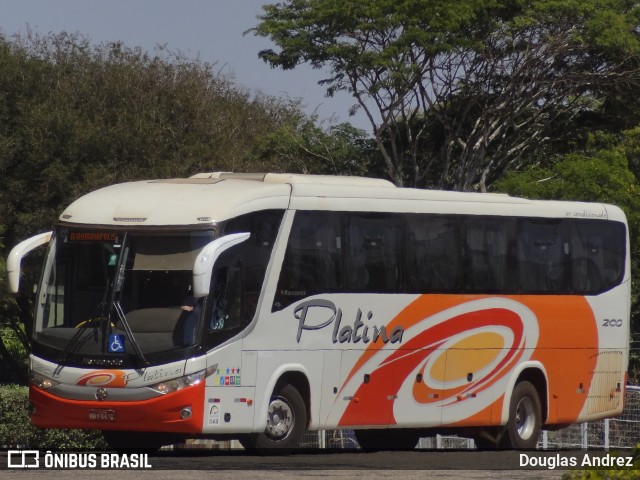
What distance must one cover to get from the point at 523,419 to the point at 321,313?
4263 millimetres

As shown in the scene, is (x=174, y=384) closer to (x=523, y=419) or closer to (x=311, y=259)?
(x=311, y=259)

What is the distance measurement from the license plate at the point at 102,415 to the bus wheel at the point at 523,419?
628 centimetres

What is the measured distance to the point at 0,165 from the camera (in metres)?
36.8

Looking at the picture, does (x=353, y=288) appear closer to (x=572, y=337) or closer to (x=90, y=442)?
(x=572, y=337)

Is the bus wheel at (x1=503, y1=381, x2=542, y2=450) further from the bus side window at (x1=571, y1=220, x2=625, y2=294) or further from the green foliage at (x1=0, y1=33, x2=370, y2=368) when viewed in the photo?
the green foliage at (x1=0, y1=33, x2=370, y2=368)

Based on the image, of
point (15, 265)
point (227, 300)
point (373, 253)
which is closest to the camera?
point (227, 300)

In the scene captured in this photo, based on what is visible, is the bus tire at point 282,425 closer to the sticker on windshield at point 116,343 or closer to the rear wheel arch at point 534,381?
the sticker on windshield at point 116,343

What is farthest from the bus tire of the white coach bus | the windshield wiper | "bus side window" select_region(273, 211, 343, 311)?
the windshield wiper

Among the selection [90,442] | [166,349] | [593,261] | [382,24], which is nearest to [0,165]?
[382,24]

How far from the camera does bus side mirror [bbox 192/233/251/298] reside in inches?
571

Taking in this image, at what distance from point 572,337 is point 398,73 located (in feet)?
52.5

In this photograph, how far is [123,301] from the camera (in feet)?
49.9

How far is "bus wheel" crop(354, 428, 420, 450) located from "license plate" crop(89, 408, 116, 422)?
18.1ft

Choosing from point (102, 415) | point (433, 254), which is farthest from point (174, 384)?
point (433, 254)
